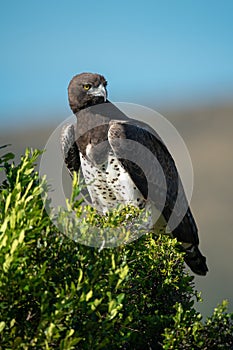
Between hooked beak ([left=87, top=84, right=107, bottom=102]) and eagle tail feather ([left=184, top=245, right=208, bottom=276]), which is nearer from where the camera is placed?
eagle tail feather ([left=184, top=245, right=208, bottom=276])

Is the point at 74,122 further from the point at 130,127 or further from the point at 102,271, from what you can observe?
the point at 102,271

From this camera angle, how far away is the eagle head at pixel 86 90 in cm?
755

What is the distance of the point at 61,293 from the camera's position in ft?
9.84

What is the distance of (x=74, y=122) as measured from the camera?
7.73m

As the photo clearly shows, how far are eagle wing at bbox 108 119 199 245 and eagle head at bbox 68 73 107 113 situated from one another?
0.35 m

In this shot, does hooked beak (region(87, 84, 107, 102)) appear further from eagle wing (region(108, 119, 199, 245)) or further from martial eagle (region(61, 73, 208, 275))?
eagle wing (region(108, 119, 199, 245))

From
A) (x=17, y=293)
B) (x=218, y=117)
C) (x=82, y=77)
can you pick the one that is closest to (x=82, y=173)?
(x=82, y=77)

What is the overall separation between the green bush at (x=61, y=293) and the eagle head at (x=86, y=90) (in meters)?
3.80

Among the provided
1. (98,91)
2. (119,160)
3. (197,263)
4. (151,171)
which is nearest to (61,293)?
Result: (197,263)

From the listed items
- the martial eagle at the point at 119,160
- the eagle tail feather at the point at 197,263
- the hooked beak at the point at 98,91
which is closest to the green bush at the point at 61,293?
the eagle tail feather at the point at 197,263

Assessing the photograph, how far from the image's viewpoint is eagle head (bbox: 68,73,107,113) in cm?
755

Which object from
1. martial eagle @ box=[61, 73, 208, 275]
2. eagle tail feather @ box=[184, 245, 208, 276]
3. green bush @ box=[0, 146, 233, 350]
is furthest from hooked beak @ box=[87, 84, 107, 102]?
green bush @ box=[0, 146, 233, 350]

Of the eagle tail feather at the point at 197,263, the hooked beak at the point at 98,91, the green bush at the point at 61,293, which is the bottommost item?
the eagle tail feather at the point at 197,263

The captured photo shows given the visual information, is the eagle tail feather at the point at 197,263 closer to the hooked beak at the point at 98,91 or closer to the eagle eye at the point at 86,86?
the hooked beak at the point at 98,91
